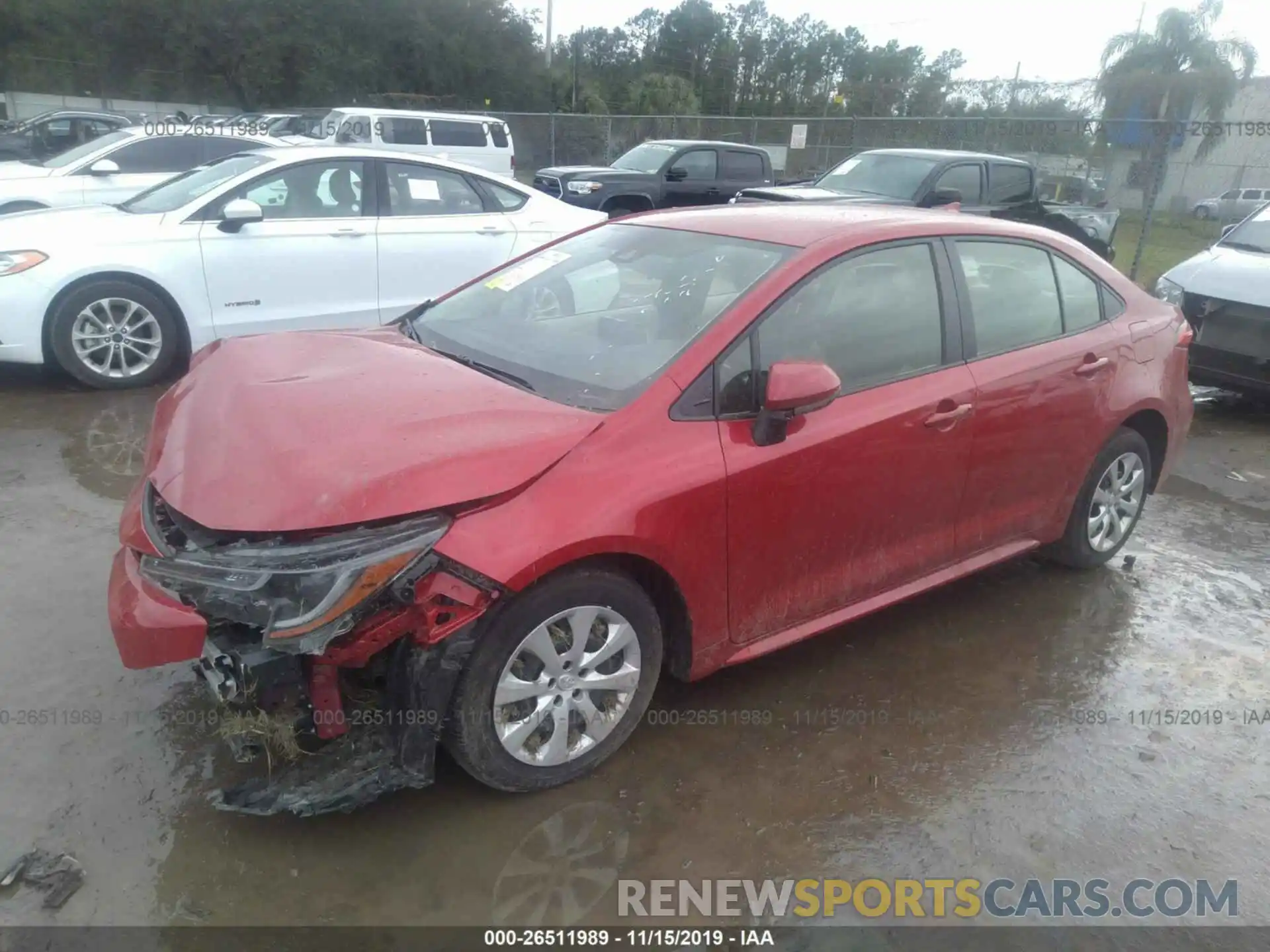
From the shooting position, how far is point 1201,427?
278 inches

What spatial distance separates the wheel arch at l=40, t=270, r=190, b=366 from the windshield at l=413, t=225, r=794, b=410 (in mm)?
3394

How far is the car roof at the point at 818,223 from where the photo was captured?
337 cm

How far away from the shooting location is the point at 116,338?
245 inches

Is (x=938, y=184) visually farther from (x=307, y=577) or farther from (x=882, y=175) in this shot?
(x=307, y=577)

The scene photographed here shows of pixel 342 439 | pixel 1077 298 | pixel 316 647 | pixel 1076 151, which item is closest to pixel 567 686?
pixel 316 647

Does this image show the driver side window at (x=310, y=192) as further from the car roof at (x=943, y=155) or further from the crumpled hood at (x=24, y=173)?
the car roof at (x=943, y=155)

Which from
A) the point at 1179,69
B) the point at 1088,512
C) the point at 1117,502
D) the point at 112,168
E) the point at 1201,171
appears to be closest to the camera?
the point at 1088,512

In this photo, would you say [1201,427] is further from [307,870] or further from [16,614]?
[16,614]

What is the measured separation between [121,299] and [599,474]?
16.4ft

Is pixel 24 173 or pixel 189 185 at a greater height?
pixel 189 185

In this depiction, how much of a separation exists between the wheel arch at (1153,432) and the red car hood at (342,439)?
2.90 meters

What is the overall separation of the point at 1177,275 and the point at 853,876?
6629 millimetres

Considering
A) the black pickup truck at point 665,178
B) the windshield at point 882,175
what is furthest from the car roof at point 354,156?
the black pickup truck at point 665,178

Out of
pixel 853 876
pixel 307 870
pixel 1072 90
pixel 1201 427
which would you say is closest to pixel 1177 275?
pixel 1201 427
